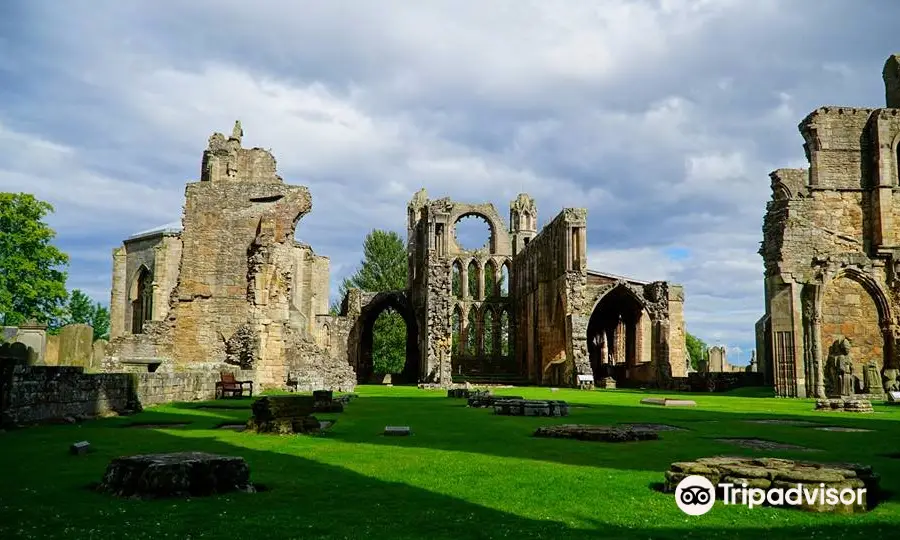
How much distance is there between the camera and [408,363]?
53.4 m

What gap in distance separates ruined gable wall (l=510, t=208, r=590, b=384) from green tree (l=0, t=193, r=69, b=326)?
26186 mm

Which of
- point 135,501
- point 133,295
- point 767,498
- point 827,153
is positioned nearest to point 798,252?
point 827,153

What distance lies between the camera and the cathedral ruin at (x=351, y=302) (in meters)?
28.4

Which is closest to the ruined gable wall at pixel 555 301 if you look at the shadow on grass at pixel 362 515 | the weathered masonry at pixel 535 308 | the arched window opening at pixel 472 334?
the weathered masonry at pixel 535 308

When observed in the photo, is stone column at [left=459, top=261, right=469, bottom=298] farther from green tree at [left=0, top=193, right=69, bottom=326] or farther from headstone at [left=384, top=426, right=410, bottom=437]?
headstone at [left=384, top=426, right=410, bottom=437]

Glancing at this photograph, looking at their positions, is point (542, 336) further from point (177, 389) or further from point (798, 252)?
point (177, 389)

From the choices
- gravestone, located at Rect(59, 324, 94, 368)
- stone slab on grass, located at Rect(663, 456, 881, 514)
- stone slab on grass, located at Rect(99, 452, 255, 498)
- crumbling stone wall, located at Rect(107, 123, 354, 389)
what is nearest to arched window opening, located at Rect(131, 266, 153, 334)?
crumbling stone wall, located at Rect(107, 123, 354, 389)

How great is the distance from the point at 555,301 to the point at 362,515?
40286mm

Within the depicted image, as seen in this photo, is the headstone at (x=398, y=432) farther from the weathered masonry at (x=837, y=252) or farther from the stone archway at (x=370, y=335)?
the stone archway at (x=370, y=335)

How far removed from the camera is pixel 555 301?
44.9 m

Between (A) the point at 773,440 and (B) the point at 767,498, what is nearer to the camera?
(B) the point at 767,498

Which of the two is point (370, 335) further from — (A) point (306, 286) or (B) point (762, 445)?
(B) point (762, 445)

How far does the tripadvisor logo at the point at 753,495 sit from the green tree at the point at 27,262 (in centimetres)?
3875

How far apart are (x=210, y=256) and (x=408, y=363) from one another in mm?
26073
